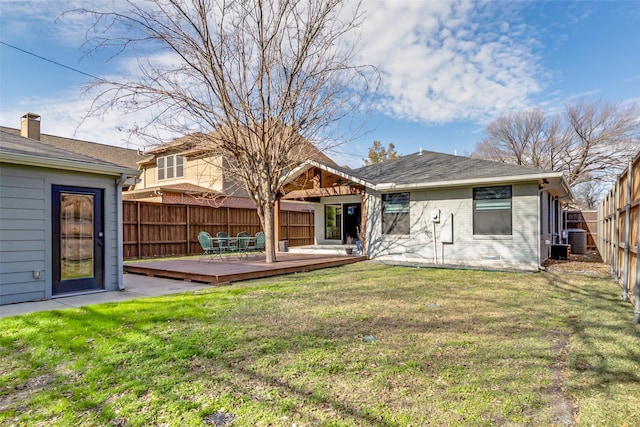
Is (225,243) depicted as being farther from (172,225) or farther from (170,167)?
(170,167)

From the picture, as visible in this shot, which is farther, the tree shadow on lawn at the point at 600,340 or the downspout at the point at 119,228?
the downspout at the point at 119,228

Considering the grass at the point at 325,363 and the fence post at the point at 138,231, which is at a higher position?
the fence post at the point at 138,231

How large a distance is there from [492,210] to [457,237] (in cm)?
124

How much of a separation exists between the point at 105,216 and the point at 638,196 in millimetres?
→ 9105

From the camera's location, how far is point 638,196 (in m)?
5.06

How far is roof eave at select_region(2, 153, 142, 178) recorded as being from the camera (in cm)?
559

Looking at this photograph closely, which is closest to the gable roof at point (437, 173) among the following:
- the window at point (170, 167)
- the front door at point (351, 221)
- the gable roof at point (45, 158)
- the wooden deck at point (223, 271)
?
the front door at point (351, 221)

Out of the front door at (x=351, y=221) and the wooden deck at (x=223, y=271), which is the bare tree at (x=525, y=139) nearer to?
the front door at (x=351, y=221)

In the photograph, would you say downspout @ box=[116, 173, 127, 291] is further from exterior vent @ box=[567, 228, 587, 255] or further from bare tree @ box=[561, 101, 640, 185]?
bare tree @ box=[561, 101, 640, 185]

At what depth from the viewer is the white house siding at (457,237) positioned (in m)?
9.23

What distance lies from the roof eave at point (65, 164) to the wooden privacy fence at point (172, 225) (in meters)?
5.98

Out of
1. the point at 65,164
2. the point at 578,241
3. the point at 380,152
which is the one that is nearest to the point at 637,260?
the point at 65,164

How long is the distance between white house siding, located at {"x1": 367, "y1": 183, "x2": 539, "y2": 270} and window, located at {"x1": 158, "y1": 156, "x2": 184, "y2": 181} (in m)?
12.2

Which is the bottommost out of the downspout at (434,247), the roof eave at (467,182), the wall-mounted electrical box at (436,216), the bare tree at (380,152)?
the downspout at (434,247)
